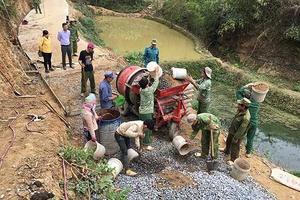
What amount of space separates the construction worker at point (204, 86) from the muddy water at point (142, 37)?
8030 millimetres

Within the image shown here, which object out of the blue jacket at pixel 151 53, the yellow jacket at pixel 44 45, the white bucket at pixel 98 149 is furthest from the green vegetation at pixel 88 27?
the white bucket at pixel 98 149

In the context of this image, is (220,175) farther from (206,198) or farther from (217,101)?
(217,101)

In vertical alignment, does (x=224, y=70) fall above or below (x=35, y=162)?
below

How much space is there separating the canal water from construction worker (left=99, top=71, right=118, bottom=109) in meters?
4.99

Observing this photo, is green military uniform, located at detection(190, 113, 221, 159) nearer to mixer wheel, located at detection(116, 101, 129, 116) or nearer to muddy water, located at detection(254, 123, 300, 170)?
mixer wheel, located at detection(116, 101, 129, 116)

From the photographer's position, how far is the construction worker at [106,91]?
780 centimetres

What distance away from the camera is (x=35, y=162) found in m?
5.38

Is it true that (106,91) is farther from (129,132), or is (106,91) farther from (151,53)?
(151,53)

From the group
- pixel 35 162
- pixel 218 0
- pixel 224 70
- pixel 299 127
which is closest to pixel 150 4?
pixel 218 0

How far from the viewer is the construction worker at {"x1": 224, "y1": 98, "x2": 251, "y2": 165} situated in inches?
281

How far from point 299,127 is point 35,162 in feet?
34.6

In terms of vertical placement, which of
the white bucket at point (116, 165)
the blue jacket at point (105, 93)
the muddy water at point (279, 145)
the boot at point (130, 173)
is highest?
the blue jacket at point (105, 93)

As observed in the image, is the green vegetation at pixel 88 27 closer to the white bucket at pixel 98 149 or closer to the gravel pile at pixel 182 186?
the white bucket at pixel 98 149

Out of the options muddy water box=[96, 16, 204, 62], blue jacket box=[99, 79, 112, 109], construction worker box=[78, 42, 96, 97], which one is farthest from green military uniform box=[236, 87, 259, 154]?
muddy water box=[96, 16, 204, 62]
